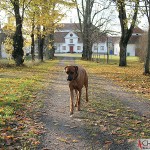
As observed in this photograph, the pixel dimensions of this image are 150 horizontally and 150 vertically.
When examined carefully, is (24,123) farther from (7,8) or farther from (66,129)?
(7,8)

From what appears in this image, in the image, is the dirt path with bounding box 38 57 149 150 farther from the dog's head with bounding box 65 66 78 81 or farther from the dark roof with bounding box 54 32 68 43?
the dark roof with bounding box 54 32 68 43

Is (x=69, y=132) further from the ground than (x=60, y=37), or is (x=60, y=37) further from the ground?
(x=60, y=37)

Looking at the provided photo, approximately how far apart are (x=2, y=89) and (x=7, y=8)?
1778cm

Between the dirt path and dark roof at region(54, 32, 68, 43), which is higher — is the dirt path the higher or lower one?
the lower one

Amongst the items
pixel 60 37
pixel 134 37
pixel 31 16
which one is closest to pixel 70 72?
pixel 31 16

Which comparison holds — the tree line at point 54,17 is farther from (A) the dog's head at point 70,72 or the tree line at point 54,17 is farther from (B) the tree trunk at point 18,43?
(A) the dog's head at point 70,72

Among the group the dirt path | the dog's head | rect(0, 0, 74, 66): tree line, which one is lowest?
the dirt path

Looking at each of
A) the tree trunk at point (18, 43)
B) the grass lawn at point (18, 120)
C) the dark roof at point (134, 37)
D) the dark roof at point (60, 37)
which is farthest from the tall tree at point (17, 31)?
the dark roof at point (60, 37)

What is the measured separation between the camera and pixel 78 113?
28.5 feet

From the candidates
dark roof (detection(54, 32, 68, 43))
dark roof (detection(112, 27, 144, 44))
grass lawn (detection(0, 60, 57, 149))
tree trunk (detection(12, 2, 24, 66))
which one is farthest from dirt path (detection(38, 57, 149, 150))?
dark roof (detection(54, 32, 68, 43))

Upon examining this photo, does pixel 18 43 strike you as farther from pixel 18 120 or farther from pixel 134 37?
pixel 134 37

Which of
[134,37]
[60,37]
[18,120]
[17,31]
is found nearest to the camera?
[18,120]

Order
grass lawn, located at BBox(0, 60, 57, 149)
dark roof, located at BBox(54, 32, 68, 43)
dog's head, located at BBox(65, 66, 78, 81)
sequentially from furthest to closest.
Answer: dark roof, located at BBox(54, 32, 68, 43) → dog's head, located at BBox(65, 66, 78, 81) → grass lawn, located at BBox(0, 60, 57, 149)

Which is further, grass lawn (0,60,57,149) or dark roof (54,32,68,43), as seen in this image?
dark roof (54,32,68,43)
